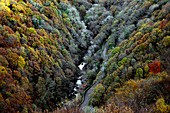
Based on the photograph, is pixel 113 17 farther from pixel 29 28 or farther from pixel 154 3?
pixel 29 28

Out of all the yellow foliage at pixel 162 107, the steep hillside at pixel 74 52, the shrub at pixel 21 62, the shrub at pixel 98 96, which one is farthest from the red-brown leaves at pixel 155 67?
the shrub at pixel 21 62

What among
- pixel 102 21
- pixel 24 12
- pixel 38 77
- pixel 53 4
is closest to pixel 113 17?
pixel 102 21

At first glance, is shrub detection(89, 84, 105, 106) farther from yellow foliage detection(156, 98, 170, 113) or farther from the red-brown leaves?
yellow foliage detection(156, 98, 170, 113)

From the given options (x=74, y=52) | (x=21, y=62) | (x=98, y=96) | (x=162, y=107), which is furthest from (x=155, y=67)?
(x=74, y=52)

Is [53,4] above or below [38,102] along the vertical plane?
above

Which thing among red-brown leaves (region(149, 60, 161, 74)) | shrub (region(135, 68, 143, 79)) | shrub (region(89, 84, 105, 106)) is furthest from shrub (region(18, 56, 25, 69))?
red-brown leaves (region(149, 60, 161, 74))

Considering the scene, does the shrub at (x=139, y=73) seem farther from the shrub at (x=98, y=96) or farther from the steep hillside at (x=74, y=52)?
the shrub at (x=98, y=96)

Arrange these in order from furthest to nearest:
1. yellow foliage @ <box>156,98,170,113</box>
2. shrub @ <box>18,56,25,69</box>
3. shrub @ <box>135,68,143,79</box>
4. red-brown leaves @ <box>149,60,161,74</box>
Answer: shrub @ <box>18,56,25,69</box>
shrub @ <box>135,68,143,79</box>
red-brown leaves @ <box>149,60,161,74</box>
yellow foliage @ <box>156,98,170,113</box>

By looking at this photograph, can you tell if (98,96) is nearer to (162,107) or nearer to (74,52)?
(74,52)
